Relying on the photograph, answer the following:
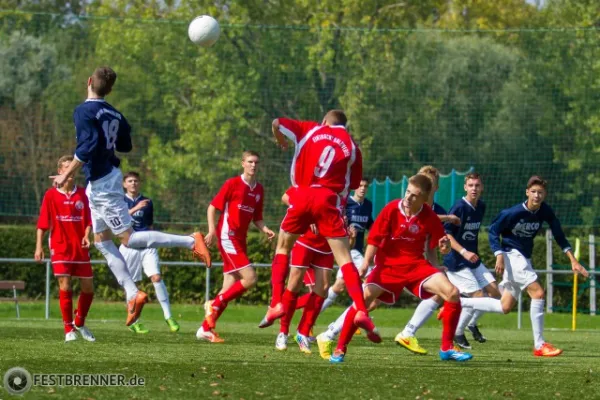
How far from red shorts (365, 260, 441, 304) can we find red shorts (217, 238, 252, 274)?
2947 millimetres

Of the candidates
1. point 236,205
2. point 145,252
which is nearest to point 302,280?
point 236,205

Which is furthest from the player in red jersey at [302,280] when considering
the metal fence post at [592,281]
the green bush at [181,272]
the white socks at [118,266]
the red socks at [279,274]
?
the metal fence post at [592,281]

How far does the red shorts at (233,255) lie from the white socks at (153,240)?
2.59 meters

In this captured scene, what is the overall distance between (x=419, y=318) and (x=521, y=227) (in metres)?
1.78

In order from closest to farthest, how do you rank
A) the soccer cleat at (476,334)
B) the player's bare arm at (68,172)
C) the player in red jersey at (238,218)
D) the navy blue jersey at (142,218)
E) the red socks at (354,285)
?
the red socks at (354,285), the player's bare arm at (68,172), the player in red jersey at (238,218), the soccer cleat at (476,334), the navy blue jersey at (142,218)

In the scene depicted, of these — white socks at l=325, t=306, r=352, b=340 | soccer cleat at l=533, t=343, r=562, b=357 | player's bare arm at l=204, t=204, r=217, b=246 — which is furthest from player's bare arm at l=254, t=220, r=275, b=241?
soccer cleat at l=533, t=343, r=562, b=357

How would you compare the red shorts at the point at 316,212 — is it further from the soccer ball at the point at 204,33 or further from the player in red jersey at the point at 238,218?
the soccer ball at the point at 204,33

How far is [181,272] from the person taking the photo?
24.1 m

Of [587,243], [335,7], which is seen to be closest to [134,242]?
[587,243]

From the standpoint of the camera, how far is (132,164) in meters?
28.2

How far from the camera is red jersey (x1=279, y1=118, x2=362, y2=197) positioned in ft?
32.4

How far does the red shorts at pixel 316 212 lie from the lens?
9.71 m

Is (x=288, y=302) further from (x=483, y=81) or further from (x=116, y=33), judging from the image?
(x=116, y=33)

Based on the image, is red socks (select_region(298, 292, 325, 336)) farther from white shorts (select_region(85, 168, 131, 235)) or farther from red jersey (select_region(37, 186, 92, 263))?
red jersey (select_region(37, 186, 92, 263))
